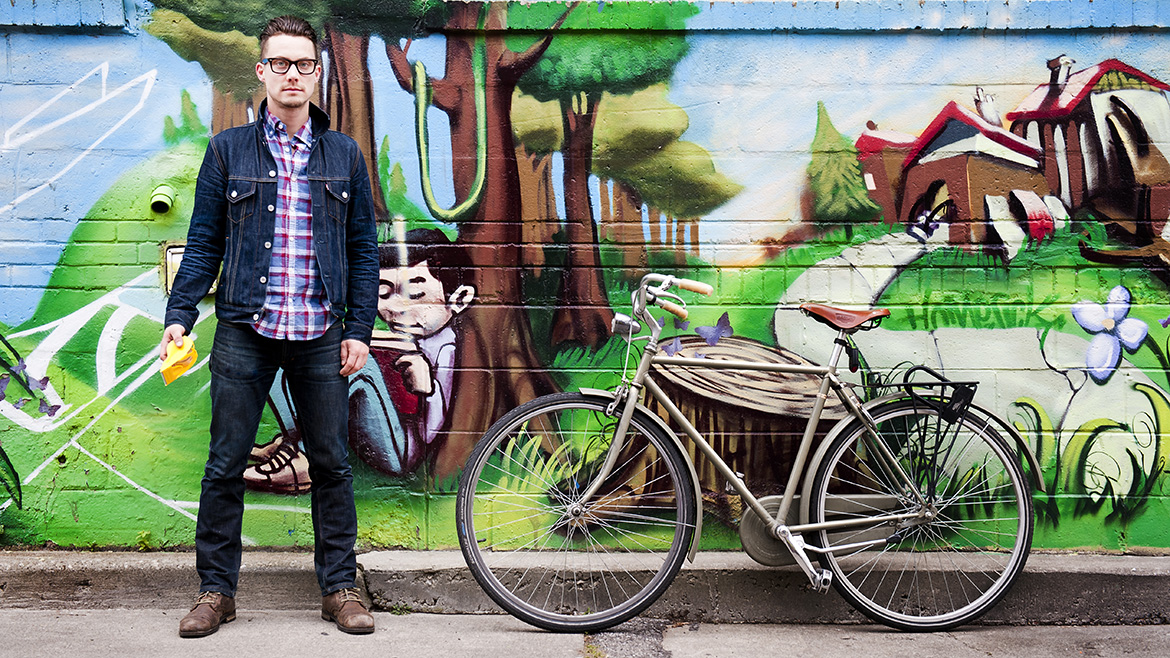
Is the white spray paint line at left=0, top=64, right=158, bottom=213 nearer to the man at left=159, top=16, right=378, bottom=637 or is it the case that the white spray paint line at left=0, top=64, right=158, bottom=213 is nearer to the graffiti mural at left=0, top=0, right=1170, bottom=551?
the graffiti mural at left=0, top=0, right=1170, bottom=551

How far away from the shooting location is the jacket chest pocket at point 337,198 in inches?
138

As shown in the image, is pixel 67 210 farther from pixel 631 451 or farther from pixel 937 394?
pixel 937 394

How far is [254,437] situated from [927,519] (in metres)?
2.66

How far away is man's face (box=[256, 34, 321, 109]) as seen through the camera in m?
3.40

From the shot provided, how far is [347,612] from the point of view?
3.55 m

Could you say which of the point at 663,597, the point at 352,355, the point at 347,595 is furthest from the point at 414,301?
the point at 663,597

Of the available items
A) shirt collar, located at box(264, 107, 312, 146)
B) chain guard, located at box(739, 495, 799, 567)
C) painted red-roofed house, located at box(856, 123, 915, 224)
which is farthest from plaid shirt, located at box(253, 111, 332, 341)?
painted red-roofed house, located at box(856, 123, 915, 224)

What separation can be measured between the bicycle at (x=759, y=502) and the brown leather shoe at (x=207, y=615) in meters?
0.93

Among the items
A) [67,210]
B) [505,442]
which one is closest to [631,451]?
[505,442]

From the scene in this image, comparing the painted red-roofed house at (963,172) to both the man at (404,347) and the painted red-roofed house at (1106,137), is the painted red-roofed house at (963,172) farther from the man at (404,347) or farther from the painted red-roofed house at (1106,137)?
the man at (404,347)

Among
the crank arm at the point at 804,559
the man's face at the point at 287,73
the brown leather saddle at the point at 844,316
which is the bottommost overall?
the crank arm at the point at 804,559

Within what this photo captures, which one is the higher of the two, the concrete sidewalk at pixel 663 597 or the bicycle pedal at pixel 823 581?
the bicycle pedal at pixel 823 581

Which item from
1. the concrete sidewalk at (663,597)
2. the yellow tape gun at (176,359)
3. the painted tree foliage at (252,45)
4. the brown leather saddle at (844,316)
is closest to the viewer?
the yellow tape gun at (176,359)

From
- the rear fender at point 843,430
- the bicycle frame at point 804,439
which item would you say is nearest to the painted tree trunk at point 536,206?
the bicycle frame at point 804,439
